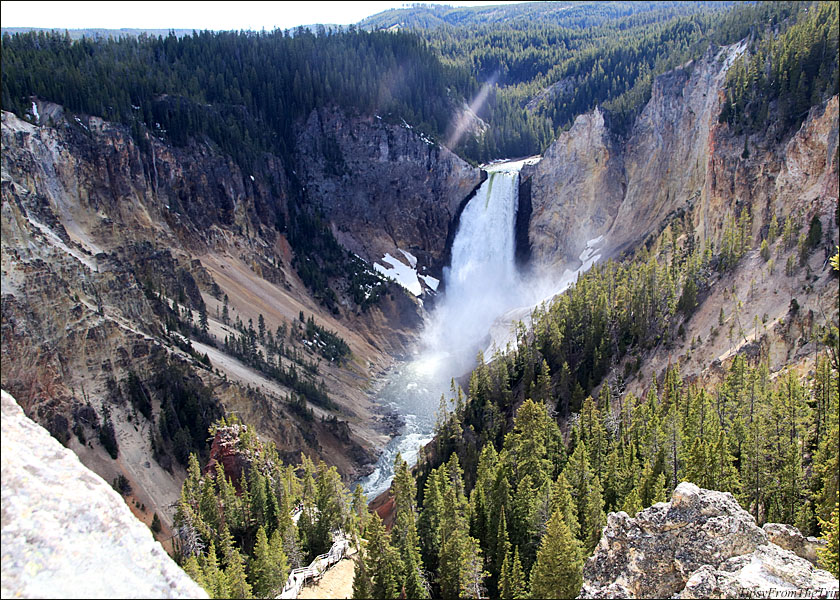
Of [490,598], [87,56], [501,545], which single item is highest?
[87,56]

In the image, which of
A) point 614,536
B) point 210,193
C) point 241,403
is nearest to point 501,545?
point 614,536

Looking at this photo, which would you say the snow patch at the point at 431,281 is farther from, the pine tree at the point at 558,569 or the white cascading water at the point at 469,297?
the pine tree at the point at 558,569

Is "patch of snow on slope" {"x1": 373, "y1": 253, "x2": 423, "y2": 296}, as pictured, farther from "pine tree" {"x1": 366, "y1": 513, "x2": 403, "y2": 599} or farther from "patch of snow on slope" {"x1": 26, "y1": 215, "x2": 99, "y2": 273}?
"pine tree" {"x1": 366, "y1": 513, "x2": 403, "y2": 599}

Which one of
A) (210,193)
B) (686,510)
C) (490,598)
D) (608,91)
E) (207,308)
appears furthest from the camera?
(608,91)

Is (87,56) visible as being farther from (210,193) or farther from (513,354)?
(513,354)

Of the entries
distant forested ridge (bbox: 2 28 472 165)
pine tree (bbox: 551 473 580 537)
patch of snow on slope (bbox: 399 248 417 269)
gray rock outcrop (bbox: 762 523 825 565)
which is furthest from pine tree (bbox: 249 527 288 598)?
patch of snow on slope (bbox: 399 248 417 269)

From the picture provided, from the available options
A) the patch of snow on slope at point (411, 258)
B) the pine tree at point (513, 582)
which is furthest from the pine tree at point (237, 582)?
the patch of snow on slope at point (411, 258)

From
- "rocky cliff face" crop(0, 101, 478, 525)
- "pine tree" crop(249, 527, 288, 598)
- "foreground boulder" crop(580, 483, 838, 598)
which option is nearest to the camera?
"foreground boulder" crop(580, 483, 838, 598)
